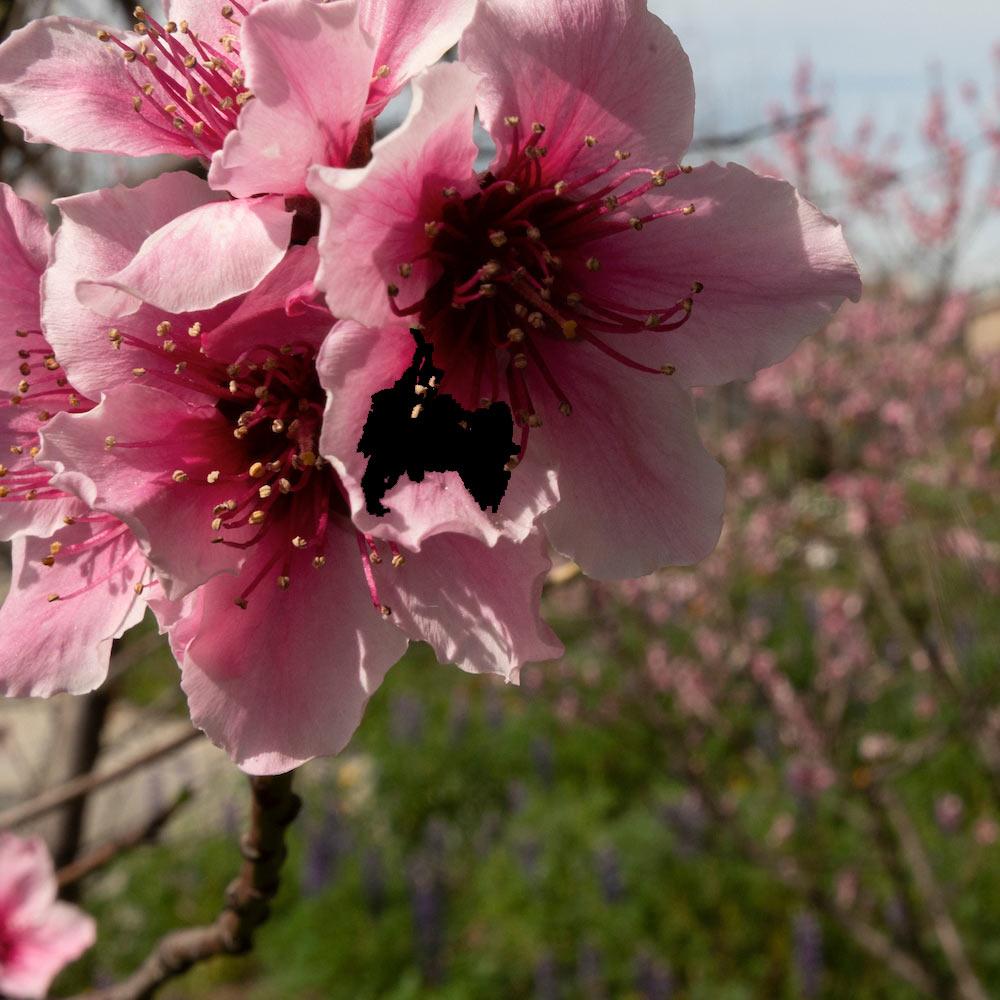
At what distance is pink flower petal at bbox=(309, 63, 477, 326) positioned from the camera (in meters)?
0.65

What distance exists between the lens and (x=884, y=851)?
10.3 feet

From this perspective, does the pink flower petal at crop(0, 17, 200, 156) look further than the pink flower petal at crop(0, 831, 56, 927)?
No

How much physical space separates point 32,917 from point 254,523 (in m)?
1.42

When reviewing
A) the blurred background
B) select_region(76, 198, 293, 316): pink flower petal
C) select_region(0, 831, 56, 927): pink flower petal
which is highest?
select_region(76, 198, 293, 316): pink flower petal

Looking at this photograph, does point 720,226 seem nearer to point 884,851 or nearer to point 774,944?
point 884,851

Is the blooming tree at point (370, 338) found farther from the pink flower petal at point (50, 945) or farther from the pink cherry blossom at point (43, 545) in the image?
the pink flower petal at point (50, 945)

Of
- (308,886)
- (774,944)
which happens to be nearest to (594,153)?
(774,944)

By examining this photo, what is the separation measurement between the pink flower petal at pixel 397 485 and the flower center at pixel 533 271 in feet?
0.18

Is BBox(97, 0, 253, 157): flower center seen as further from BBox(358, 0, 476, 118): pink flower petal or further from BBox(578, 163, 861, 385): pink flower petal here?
BBox(578, 163, 861, 385): pink flower petal

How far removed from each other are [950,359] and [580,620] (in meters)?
4.38

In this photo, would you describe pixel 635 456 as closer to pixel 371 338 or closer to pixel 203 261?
pixel 371 338

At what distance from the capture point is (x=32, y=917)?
1831 millimetres

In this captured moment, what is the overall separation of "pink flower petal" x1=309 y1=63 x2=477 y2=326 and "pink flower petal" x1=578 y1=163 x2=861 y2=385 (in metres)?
0.15

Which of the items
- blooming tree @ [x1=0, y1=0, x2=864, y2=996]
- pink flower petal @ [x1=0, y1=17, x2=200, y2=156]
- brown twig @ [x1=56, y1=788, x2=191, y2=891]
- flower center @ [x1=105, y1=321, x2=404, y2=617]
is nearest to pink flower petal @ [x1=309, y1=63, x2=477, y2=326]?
blooming tree @ [x1=0, y1=0, x2=864, y2=996]
